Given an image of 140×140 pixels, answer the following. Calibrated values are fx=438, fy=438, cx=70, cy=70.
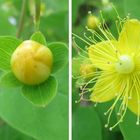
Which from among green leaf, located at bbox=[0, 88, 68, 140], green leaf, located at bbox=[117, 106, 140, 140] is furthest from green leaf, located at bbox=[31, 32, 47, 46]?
green leaf, located at bbox=[117, 106, 140, 140]

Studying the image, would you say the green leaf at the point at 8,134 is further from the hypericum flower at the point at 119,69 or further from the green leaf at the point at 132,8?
the green leaf at the point at 132,8

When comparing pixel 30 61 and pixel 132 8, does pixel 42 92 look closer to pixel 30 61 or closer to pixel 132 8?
pixel 30 61

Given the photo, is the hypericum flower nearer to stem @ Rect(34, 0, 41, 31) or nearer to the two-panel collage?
the two-panel collage

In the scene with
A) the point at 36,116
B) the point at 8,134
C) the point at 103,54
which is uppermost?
the point at 103,54

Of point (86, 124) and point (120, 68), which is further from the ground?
point (120, 68)

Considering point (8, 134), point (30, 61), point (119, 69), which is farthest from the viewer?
point (8, 134)

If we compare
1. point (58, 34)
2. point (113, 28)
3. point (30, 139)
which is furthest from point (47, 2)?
point (30, 139)

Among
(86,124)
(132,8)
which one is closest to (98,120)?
(86,124)
